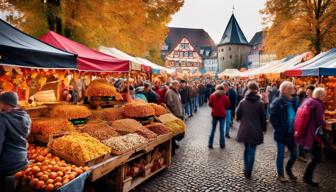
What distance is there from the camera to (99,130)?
5258 millimetres

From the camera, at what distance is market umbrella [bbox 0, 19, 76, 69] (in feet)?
11.6

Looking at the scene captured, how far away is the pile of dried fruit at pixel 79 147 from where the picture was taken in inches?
162

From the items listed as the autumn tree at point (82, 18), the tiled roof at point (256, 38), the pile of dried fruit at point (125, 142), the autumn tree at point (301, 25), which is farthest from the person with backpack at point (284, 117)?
the tiled roof at point (256, 38)

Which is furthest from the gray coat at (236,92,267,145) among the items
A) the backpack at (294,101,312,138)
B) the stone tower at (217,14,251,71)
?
the stone tower at (217,14,251,71)

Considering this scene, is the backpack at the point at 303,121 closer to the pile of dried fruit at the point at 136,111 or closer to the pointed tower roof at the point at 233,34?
the pile of dried fruit at the point at 136,111

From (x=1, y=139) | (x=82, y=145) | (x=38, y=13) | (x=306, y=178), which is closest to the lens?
(x=1, y=139)

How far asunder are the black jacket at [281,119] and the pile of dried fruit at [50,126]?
380 centimetres

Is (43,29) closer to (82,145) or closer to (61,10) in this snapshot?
(61,10)

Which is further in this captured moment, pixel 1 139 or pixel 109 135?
pixel 109 135

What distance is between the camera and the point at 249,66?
215 feet

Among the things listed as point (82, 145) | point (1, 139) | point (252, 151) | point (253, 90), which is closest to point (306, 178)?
point (252, 151)

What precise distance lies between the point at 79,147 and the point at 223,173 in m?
3.29

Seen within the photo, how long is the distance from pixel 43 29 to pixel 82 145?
6440 millimetres

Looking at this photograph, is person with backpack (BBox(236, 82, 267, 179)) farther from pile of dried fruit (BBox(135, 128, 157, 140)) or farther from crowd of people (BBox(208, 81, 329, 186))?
pile of dried fruit (BBox(135, 128, 157, 140))
